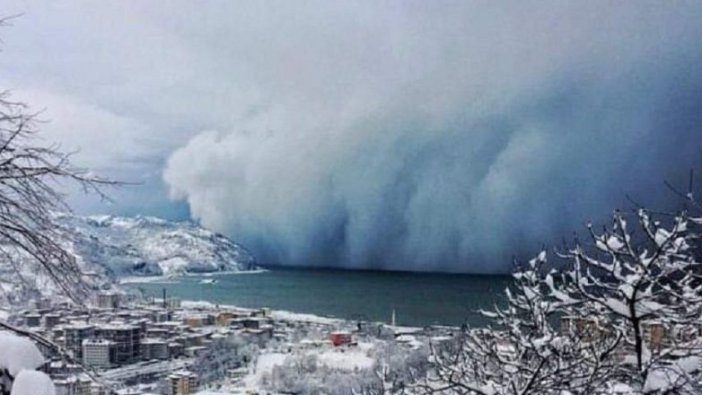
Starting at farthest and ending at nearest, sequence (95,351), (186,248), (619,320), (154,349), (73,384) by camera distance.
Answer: (186,248)
(154,349)
(95,351)
(619,320)
(73,384)

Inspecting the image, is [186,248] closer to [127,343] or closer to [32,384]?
[127,343]

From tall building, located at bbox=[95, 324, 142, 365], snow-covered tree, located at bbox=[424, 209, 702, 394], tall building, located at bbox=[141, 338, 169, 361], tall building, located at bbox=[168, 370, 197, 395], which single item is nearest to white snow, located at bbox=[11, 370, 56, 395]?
snow-covered tree, located at bbox=[424, 209, 702, 394]

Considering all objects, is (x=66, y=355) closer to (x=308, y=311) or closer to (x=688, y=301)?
(x=688, y=301)

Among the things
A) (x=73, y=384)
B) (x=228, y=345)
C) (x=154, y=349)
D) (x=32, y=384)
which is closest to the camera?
(x=32, y=384)

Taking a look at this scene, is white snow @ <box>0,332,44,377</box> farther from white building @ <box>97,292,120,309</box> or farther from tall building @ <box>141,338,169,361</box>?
tall building @ <box>141,338,169,361</box>

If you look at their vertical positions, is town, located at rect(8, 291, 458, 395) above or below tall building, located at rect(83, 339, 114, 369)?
below

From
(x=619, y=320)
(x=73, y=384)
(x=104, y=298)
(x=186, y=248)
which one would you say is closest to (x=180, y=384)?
(x=104, y=298)

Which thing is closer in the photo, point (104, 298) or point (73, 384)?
point (73, 384)

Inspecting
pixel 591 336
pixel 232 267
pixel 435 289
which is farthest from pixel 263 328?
pixel 232 267

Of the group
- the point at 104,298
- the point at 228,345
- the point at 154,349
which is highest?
the point at 104,298
